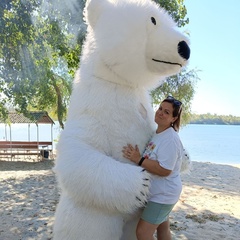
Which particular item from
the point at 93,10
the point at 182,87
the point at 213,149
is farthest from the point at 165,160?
the point at 213,149

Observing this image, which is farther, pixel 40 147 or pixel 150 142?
pixel 40 147

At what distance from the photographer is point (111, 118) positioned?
5.05 ft

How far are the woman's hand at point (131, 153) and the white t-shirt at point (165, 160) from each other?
0.04 m

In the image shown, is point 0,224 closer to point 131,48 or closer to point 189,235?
point 189,235

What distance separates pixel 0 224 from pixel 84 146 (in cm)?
314

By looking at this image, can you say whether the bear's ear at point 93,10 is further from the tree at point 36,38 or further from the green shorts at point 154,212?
the tree at point 36,38

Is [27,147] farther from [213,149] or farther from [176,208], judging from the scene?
[213,149]

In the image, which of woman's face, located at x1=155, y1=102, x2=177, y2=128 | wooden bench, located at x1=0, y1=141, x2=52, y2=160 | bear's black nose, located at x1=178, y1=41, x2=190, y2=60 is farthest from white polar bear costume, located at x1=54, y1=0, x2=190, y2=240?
wooden bench, located at x1=0, y1=141, x2=52, y2=160

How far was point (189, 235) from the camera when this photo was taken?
12.1 ft

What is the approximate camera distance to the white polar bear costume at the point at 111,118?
1365mm

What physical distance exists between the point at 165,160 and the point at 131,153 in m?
0.17

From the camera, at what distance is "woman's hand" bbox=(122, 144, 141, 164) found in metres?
1.51

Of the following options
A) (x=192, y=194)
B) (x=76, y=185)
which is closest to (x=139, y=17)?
(x=76, y=185)

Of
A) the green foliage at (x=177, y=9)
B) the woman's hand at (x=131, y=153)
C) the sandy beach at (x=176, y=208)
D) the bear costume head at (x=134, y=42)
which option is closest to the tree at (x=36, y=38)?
the green foliage at (x=177, y=9)
